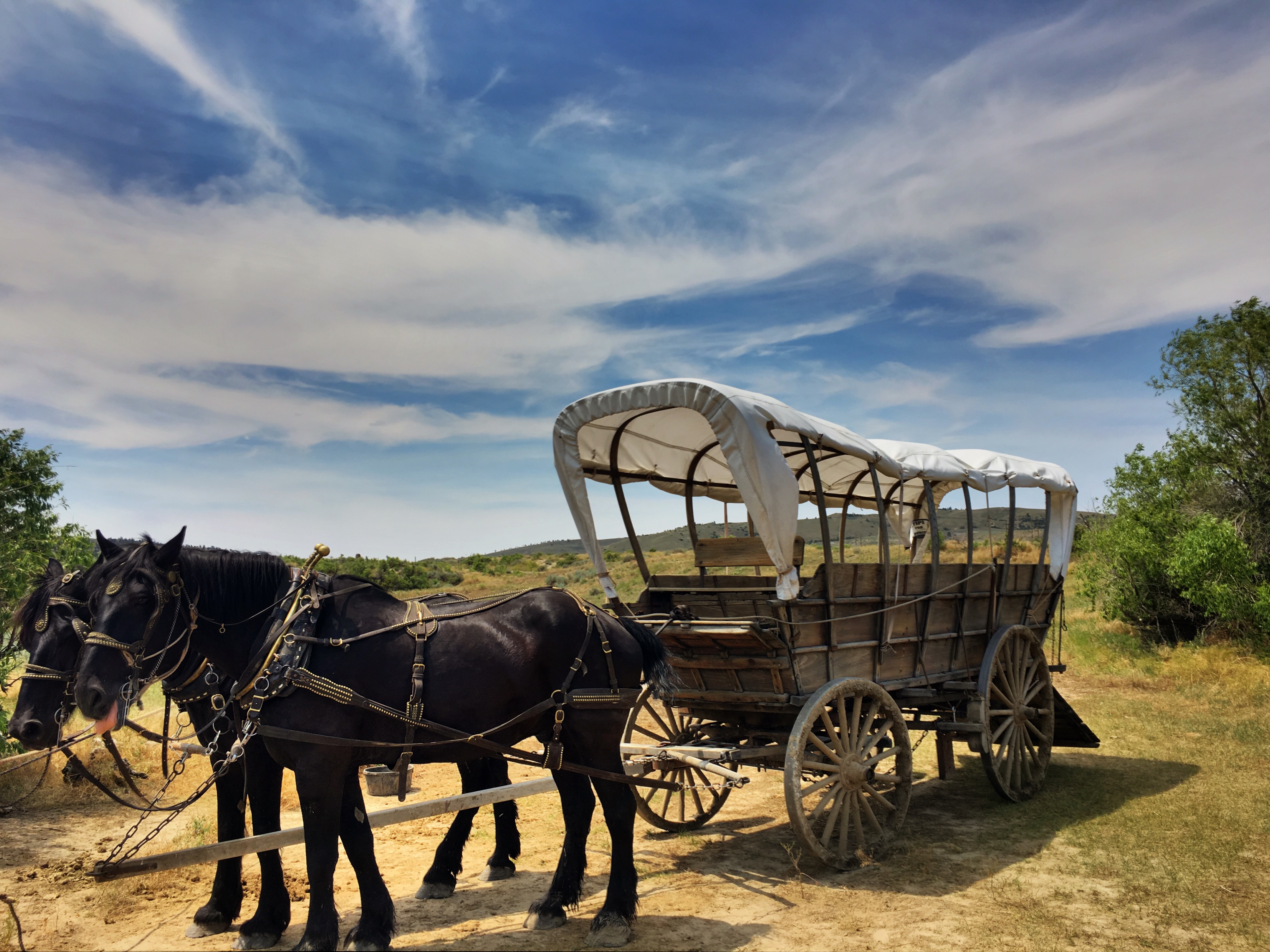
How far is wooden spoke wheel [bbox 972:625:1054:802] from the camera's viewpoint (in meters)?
7.20

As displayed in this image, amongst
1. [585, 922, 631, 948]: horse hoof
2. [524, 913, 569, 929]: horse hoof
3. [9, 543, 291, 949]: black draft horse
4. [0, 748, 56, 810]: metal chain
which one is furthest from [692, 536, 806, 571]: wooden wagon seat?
[0, 748, 56, 810]: metal chain

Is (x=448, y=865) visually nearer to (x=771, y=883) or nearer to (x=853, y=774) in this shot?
(x=771, y=883)

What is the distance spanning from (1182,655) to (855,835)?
39.9 ft

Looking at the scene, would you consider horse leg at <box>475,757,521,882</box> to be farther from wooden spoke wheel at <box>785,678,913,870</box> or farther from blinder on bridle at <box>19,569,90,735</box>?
blinder on bridle at <box>19,569,90,735</box>

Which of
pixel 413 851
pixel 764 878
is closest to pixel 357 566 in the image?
pixel 413 851

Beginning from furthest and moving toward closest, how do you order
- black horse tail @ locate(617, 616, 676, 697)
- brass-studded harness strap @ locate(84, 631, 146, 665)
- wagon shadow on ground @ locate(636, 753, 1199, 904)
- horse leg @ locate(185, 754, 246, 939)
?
wagon shadow on ground @ locate(636, 753, 1199, 904)
black horse tail @ locate(617, 616, 676, 697)
horse leg @ locate(185, 754, 246, 939)
brass-studded harness strap @ locate(84, 631, 146, 665)

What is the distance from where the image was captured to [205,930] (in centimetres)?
488

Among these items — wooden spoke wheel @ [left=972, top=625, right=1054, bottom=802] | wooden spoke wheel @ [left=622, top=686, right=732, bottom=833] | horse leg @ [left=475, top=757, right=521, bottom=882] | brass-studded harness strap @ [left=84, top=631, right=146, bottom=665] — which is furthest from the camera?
wooden spoke wheel @ [left=972, top=625, right=1054, bottom=802]

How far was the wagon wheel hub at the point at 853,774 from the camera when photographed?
5840mm

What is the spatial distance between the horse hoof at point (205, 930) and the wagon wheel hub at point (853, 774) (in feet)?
13.4

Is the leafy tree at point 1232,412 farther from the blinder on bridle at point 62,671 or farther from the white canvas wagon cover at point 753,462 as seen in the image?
the blinder on bridle at point 62,671

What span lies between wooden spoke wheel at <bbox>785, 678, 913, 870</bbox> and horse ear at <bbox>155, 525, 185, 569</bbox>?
12.6 feet

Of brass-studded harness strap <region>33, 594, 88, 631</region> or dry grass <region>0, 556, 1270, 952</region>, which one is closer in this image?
brass-studded harness strap <region>33, 594, 88, 631</region>

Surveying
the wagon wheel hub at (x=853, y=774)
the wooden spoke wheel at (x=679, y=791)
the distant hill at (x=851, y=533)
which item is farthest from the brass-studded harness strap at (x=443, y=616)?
the distant hill at (x=851, y=533)
